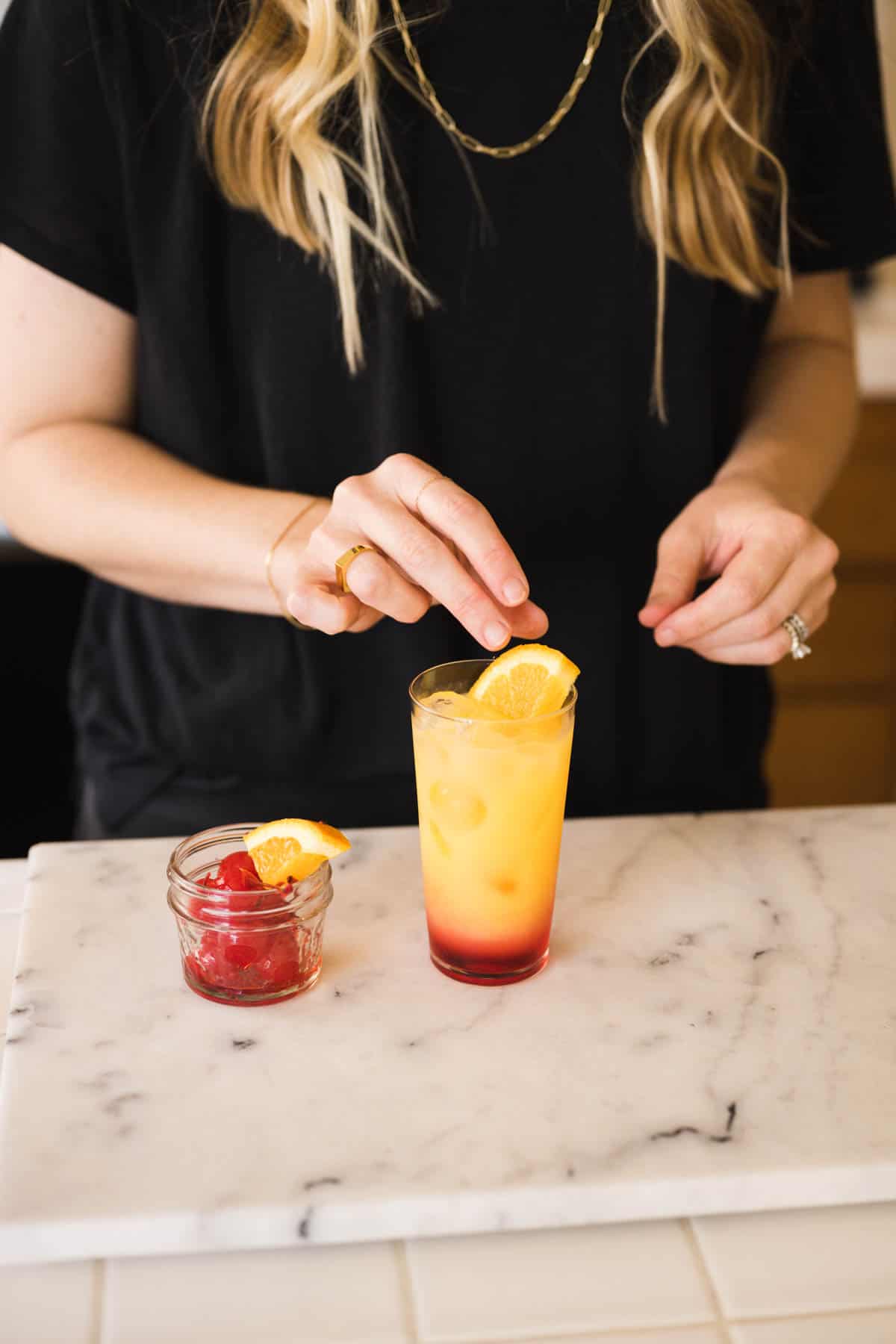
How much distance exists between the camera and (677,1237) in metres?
0.68

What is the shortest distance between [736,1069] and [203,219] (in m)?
0.78

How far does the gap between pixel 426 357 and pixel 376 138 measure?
19 centimetres

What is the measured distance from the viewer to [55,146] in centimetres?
106

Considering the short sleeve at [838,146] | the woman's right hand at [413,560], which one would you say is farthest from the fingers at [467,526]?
the short sleeve at [838,146]

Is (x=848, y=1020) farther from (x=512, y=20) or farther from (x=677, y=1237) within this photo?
(x=512, y=20)

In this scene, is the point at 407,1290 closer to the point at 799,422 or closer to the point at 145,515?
the point at 145,515

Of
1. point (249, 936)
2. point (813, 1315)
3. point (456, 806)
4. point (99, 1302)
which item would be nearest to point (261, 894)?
point (249, 936)

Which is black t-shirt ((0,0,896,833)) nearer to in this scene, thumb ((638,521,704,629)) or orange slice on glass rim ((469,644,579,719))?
thumb ((638,521,704,629))

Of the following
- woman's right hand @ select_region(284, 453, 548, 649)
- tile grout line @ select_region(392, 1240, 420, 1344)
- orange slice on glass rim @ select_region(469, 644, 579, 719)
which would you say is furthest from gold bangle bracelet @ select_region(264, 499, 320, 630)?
tile grout line @ select_region(392, 1240, 420, 1344)

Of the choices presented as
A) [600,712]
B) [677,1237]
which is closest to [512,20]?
[600,712]

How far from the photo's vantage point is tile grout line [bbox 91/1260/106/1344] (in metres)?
0.61

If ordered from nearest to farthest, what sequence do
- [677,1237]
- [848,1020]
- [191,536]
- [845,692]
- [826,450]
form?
[677,1237] → [848,1020] → [191,536] → [826,450] → [845,692]

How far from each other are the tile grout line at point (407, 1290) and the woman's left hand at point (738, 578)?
0.45 metres

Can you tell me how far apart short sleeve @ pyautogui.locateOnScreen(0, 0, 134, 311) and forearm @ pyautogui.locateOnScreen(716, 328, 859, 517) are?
22.8 inches
